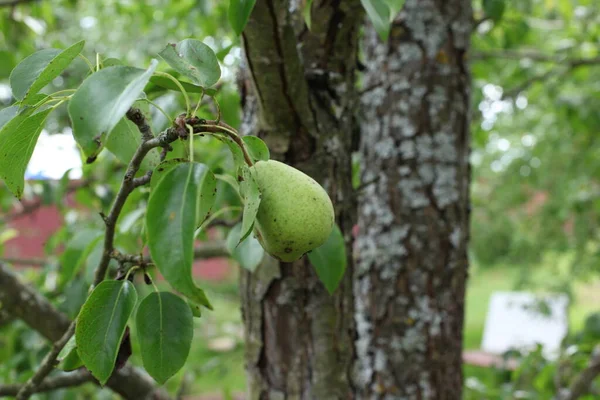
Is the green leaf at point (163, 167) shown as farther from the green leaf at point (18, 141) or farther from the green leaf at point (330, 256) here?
the green leaf at point (330, 256)

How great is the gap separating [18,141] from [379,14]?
0.43m

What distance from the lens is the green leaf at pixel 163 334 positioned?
1.90 feet

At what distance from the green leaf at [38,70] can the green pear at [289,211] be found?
20 cm

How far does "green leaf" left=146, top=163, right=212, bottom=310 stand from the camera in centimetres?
46

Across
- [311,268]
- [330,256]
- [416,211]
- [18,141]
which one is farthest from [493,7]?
[18,141]

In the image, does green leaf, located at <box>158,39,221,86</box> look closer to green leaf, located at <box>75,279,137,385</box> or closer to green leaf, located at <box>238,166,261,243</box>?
green leaf, located at <box>238,166,261,243</box>

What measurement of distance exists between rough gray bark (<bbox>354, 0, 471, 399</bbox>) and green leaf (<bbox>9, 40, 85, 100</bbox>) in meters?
1.01

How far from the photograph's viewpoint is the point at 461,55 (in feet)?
5.26

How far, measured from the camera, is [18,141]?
56 centimetres

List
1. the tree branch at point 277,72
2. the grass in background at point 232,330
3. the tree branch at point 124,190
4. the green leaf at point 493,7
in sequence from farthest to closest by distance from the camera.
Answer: the grass in background at point 232,330, the green leaf at point 493,7, the tree branch at point 277,72, the tree branch at point 124,190

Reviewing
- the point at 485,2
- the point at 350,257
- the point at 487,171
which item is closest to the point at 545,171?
the point at 487,171

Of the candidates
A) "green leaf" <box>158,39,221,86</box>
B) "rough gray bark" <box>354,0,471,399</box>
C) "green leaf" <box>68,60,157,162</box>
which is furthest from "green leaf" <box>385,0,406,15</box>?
"rough gray bark" <box>354,0,471,399</box>

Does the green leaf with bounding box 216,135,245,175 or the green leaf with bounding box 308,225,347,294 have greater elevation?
the green leaf with bounding box 216,135,245,175

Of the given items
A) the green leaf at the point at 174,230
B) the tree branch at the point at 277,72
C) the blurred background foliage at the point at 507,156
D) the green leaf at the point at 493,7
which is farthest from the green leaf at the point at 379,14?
the green leaf at the point at 493,7
